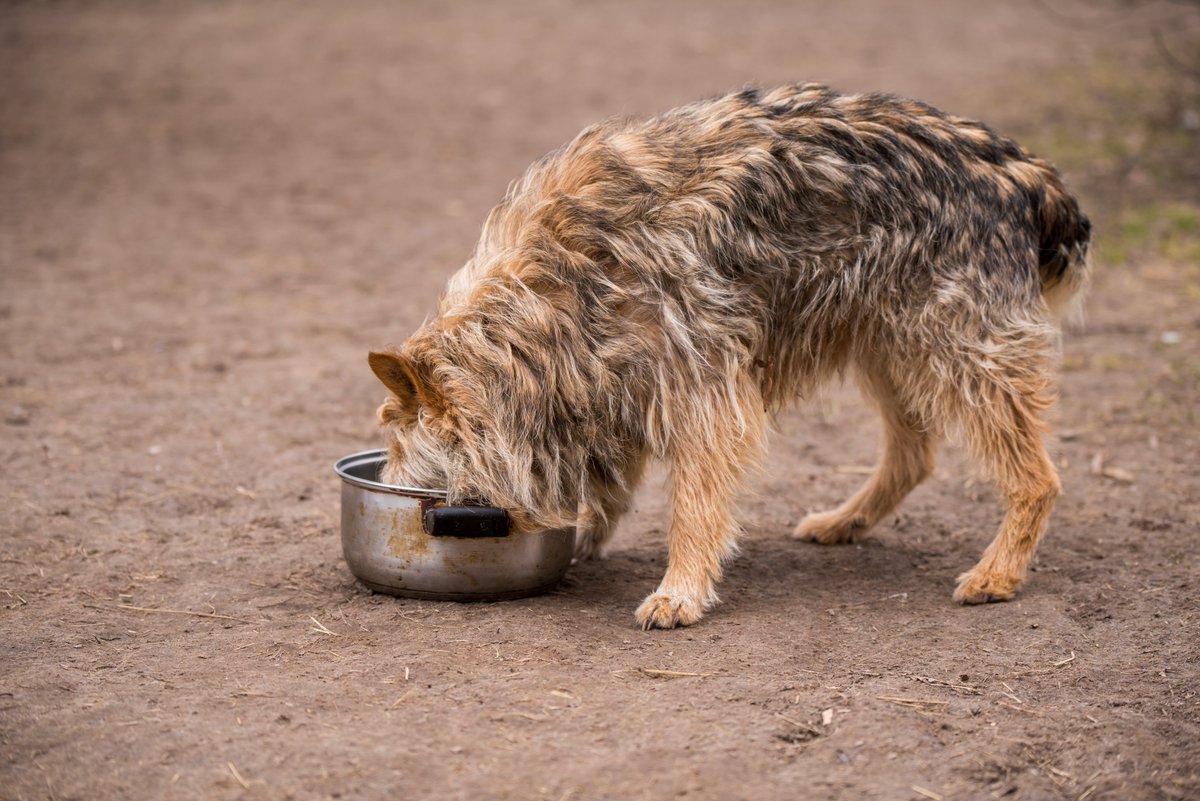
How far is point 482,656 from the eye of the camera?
160 inches

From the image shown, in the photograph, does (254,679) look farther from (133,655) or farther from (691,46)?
(691,46)

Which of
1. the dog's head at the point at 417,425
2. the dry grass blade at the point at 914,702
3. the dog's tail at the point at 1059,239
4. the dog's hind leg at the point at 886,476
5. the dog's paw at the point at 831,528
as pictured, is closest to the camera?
the dry grass blade at the point at 914,702

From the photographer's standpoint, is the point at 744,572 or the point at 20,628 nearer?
the point at 20,628

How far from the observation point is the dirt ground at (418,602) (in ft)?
11.3

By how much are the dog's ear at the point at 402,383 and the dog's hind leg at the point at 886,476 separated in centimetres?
203

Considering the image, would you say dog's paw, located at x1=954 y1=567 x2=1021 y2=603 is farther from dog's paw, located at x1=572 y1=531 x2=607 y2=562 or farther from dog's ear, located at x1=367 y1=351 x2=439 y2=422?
dog's ear, located at x1=367 y1=351 x2=439 y2=422

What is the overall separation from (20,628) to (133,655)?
52 centimetres

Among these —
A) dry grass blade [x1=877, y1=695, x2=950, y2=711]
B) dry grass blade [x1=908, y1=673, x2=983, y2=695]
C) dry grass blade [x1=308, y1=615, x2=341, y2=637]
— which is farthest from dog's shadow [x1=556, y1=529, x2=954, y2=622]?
dry grass blade [x1=308, y1=615, x2=341, y2=637]

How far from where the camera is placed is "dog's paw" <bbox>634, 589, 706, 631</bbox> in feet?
14.5

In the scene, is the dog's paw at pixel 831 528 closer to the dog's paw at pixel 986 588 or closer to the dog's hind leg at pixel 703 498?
the dog's paw at pixel 986 588

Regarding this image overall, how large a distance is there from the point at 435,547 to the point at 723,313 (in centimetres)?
139

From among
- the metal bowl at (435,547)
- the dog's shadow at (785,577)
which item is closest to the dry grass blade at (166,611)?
the metal bowl at (435,547)

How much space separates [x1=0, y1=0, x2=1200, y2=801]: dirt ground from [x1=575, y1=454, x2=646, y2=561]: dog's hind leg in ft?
0.36

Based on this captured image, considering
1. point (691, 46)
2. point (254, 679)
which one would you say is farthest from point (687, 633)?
point (691, 46)
